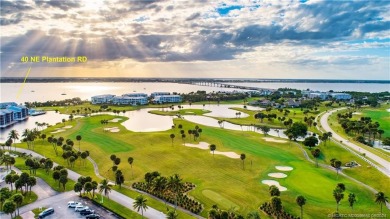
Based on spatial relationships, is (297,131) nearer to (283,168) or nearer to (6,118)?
(283,168)

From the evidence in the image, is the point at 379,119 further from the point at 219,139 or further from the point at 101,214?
the point at 101,214

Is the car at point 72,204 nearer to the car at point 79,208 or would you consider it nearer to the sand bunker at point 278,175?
the car at point 79,208

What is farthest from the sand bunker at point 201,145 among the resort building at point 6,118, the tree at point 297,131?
the resort building at point 6,118

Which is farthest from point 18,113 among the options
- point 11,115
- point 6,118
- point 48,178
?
point 48,178

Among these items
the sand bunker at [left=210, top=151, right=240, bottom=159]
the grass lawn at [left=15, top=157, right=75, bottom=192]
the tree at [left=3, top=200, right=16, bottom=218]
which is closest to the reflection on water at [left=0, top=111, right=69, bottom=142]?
the grass lawn at [left=15, top=157, right=75, bottom=192]

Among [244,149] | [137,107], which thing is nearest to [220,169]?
[244,149]

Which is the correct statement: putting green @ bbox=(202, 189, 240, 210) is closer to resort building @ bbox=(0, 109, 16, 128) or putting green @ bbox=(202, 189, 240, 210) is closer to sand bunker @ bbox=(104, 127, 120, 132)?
sand bunker @ bbox=(104, 127, 120, 132)
